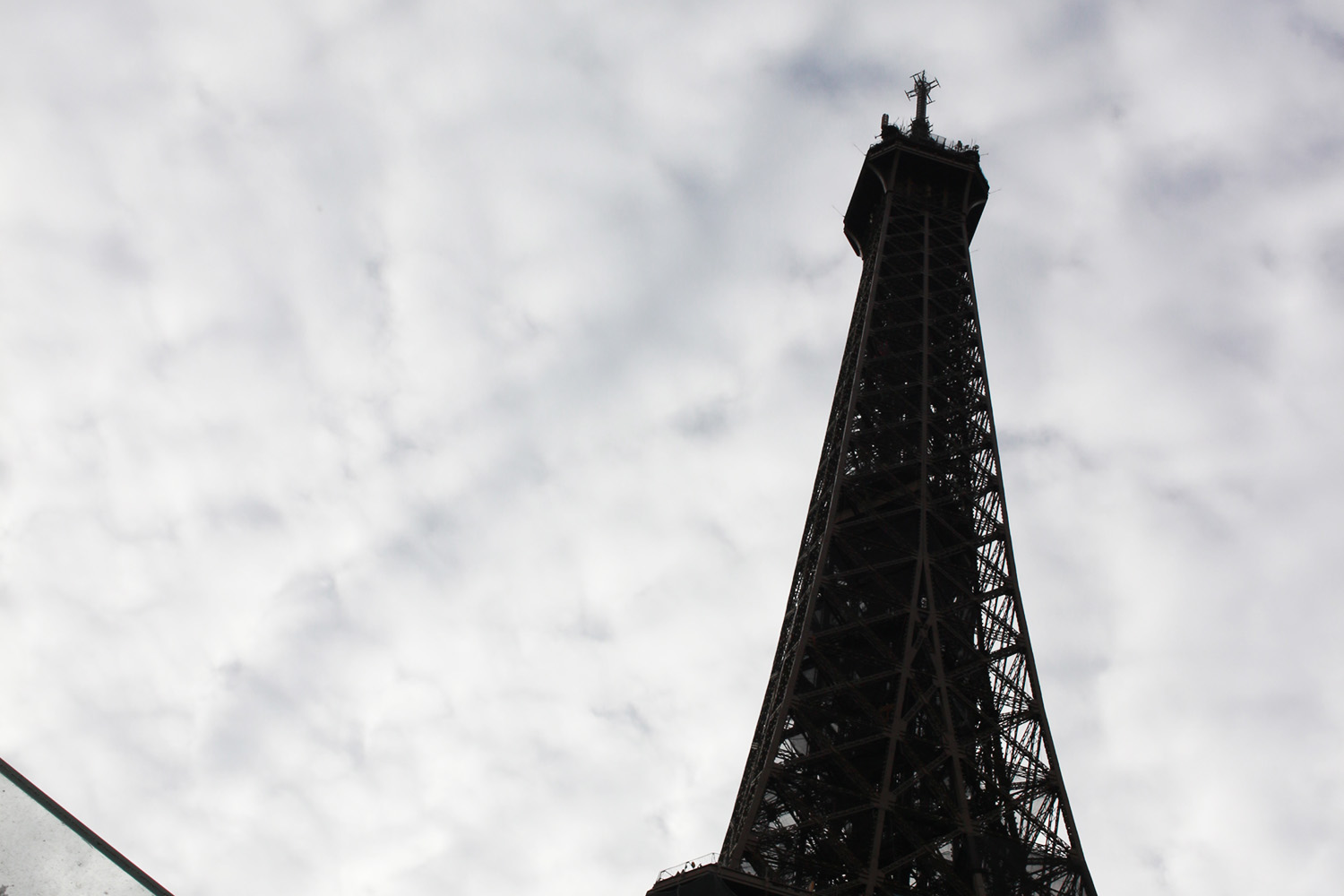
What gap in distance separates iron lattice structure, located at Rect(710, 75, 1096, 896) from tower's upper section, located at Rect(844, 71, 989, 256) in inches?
501

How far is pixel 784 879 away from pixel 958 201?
182ft

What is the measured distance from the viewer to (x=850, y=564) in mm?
51938

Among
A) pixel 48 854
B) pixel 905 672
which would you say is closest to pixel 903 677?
pixel 905 672

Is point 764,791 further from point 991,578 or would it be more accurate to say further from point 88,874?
point 88,874

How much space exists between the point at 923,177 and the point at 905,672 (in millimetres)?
46654

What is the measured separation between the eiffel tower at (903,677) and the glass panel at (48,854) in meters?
26.1

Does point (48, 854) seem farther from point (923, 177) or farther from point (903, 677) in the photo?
point (923, 177)

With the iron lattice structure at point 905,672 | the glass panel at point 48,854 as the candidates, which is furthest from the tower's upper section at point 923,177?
the glass panel at point 48,854

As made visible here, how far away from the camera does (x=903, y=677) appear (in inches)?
1766

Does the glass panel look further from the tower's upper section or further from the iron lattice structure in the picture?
the tower's upper section

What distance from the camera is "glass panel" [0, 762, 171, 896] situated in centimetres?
824

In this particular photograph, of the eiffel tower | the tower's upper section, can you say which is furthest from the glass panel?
the tower's upper section

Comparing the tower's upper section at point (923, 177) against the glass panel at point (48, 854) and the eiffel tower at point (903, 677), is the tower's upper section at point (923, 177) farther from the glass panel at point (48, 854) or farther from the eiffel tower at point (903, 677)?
the glass panel at point (48, 854)

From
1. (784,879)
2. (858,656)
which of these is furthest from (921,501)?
(784,879)
